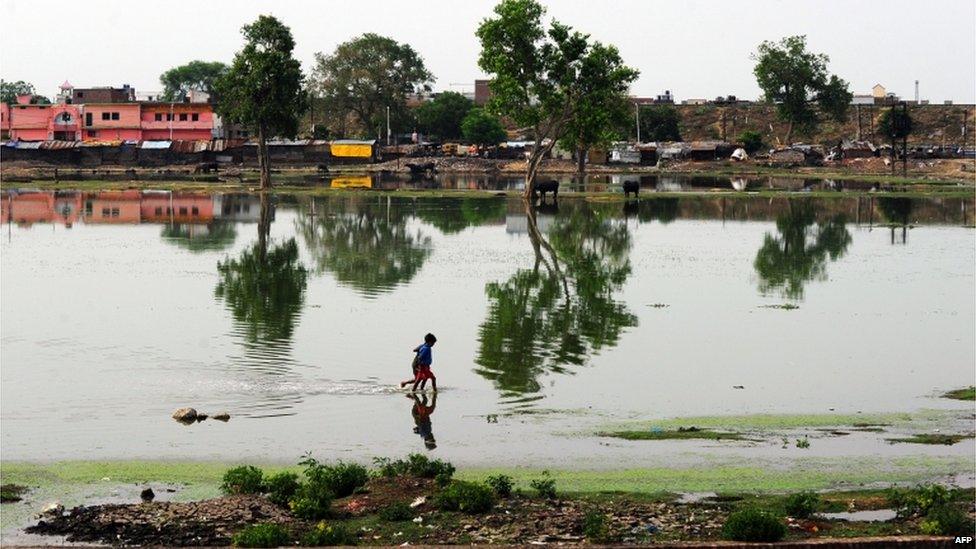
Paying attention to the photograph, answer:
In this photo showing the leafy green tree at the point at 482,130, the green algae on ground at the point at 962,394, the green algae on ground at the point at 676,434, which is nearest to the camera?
the green algae on ground at the point at 676,434

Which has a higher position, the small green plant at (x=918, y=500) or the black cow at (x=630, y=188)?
the black cow at (x=630, y=188)

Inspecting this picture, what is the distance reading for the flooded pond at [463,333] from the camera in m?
20.0

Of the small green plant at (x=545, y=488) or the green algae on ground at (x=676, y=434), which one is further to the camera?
the green algae on ground at (x=676, y=434)

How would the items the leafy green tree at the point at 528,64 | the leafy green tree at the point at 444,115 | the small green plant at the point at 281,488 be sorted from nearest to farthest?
the small green plant at the point at 281,488 → the leafy green tree at the point at 528,64 → the leafy green tree at the point at 444,115

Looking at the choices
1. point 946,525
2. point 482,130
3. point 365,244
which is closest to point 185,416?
point 946,525

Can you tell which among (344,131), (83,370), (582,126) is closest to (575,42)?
(582,126)

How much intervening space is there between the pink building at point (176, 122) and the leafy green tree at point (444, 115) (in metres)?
23.7

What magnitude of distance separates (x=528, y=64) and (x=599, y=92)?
3.83 meters

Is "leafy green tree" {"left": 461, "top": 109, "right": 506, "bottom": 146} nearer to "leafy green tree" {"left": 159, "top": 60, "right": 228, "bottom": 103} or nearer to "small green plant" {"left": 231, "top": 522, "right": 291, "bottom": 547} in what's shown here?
"leafy green tree" {"left": 159, "top": 60, "right": 228, "bottom": 103}

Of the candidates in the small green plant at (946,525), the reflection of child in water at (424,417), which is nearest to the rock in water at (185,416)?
the reflection of child in water at (424,417)

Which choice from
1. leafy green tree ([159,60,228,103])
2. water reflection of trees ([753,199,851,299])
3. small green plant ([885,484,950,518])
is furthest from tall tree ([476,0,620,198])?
leafy green tree ([159,60,228,103])

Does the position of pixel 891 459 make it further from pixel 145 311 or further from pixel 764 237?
pixel 764 237

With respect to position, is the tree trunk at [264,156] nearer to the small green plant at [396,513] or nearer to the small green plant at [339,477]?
the small green plant at [339,477]

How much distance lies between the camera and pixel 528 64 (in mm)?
71688
